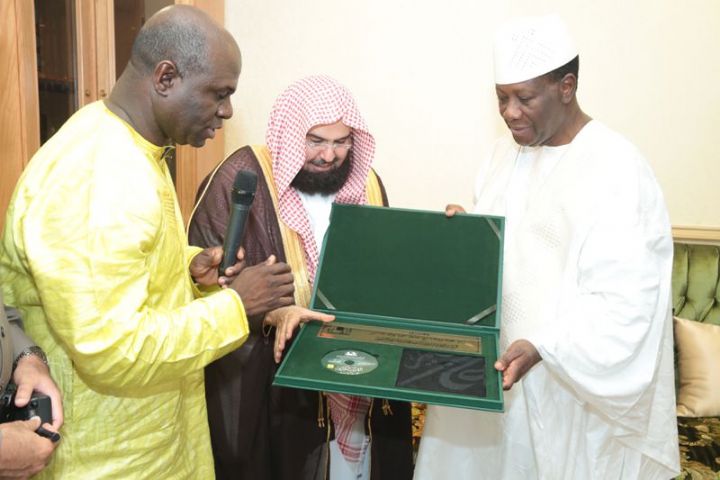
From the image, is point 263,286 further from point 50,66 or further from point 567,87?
point 50,66

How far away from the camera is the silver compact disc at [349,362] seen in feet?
4.70

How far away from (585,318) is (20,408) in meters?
1.30

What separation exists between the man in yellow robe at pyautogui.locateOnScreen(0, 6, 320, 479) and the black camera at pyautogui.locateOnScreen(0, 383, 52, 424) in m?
0.09

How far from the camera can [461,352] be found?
1.56 meters

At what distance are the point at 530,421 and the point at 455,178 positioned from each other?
1.77 meters

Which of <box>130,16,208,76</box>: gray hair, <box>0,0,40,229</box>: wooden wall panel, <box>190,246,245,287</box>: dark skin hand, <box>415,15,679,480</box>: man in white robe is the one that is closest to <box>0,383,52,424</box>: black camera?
<box>190,246,245,287</box>: dark skin hand

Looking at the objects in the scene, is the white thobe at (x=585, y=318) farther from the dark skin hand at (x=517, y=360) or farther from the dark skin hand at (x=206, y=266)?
the dark skin hand at (x=206, y=266)

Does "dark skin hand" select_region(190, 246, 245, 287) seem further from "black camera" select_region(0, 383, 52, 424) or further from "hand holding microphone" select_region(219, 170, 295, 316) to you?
"black camera" select_region(0, 383, 52, 424)

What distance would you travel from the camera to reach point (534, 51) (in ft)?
5.88

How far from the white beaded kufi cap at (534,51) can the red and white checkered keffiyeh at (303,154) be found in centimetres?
53

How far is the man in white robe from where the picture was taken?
1.61m

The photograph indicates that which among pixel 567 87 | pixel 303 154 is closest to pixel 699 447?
pixel 567 87

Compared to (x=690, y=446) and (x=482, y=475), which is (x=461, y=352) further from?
(x=690, y=446)

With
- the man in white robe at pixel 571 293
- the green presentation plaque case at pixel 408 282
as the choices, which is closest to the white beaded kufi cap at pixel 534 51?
the man in white robe at pixel 571 293
